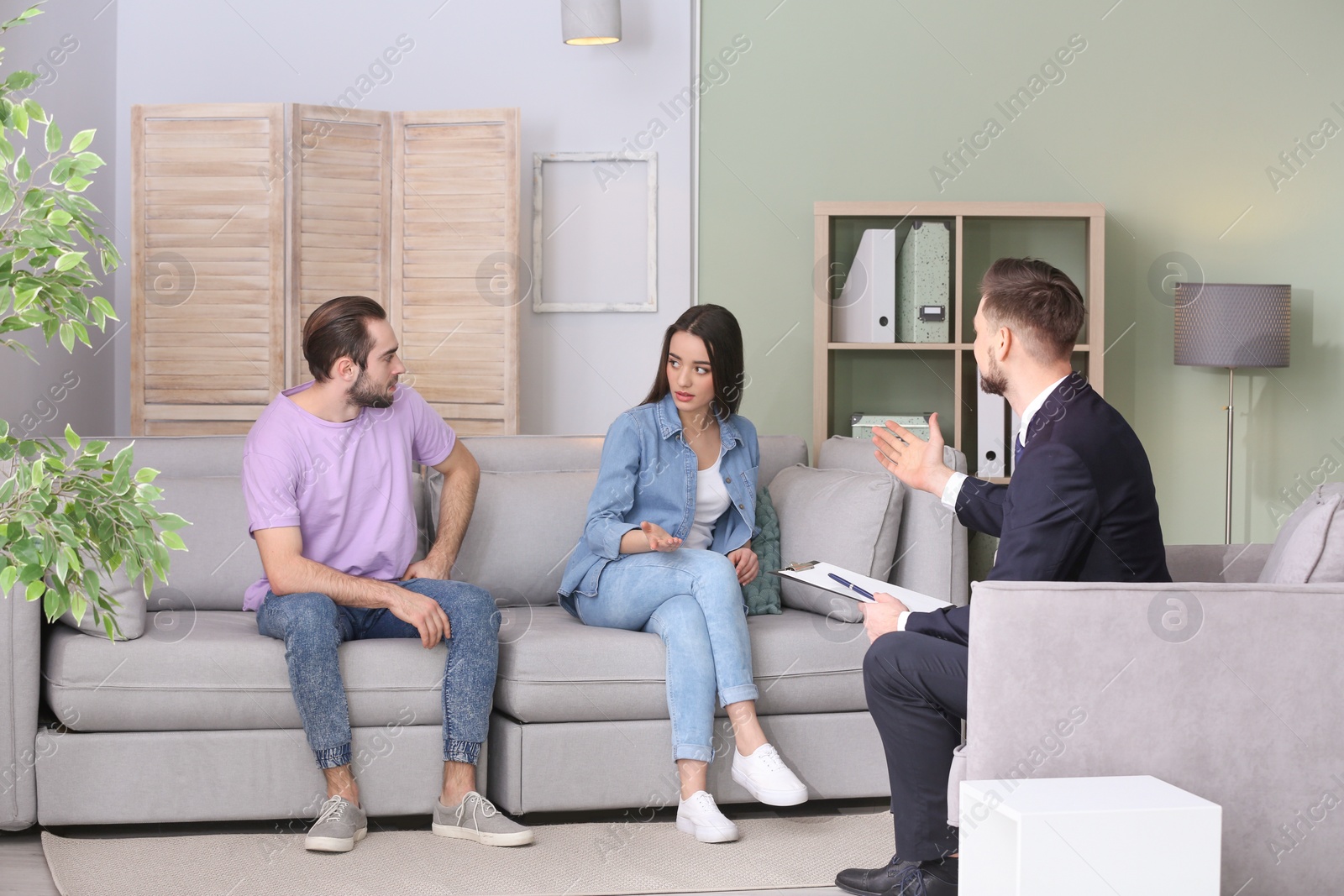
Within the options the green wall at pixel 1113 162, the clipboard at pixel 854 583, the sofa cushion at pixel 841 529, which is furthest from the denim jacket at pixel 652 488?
the green wall at pixel 1113 162

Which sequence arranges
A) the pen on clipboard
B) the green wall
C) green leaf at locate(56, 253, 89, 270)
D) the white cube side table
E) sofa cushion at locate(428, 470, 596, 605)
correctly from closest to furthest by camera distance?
green leaf at locate(56, 253, 89, 270) → the white cube side table → the pen on clipboard → sofa cushion at locate(428, 470, 596, 605) → the green wall

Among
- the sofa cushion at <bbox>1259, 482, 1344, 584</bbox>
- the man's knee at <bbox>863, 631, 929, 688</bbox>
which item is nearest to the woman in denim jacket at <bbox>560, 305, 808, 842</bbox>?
the man's knee at <bbox>863, 631, 929, 688</bbox>

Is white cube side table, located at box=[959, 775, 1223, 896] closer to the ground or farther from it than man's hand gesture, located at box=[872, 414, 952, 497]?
closer to the ground

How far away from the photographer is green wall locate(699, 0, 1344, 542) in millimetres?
4031

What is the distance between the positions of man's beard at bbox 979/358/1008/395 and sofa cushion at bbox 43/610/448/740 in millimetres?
1172

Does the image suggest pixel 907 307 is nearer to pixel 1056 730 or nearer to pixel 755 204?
pixel 755 204

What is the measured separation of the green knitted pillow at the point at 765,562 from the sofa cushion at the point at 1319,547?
113 centimetres

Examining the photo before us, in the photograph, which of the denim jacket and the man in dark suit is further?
the denim jacket

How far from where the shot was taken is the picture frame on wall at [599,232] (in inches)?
157

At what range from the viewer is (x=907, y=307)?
3834 millimetres

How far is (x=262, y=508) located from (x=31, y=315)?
131 centimetres

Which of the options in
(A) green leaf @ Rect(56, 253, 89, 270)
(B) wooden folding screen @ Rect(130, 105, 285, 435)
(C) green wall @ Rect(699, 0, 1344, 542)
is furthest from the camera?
(C) green wall @ Rect(699, 0, 1344, 542)

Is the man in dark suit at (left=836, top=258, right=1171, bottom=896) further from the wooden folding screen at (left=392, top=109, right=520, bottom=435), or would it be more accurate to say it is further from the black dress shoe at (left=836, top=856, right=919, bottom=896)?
the wooden folding screen at (left=392, top=109, right=520, bottom=435)

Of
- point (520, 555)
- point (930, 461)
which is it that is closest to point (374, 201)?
point (520, 555)
